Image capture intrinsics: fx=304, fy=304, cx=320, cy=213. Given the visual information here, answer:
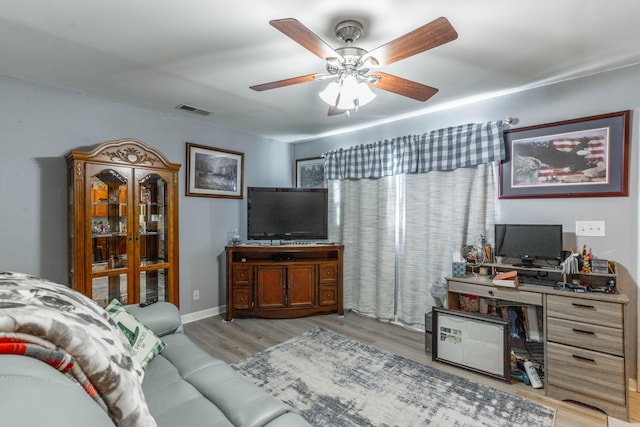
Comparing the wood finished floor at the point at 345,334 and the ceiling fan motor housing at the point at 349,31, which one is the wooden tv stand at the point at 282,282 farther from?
the ceiling fan motor housing at the point at 349,31

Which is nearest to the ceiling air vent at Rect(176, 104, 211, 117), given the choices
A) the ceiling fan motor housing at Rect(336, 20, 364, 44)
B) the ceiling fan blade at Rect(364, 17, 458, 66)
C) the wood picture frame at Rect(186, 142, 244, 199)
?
the wood picture frame at Rect(186, 142, 244, 199)

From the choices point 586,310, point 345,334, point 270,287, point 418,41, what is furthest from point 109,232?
point 586,310

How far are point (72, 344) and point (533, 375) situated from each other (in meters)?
2.80

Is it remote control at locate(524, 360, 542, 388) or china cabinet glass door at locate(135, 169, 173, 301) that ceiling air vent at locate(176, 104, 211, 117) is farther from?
remote control at locate(524, 360, 542, 388)

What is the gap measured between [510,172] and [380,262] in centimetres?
165

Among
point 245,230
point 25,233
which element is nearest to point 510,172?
point 245,230

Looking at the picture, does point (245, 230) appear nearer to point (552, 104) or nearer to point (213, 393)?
point (213, 393)

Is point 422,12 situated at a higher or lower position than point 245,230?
higher

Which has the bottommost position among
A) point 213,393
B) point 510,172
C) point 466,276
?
point 213,393

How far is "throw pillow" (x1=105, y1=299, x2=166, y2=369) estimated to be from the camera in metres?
1.56

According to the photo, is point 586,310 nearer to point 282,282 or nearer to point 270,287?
point 282,282

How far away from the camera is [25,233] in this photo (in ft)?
8.39

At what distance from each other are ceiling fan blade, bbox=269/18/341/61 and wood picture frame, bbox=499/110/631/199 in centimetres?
202

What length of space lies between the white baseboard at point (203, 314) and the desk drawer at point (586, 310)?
134 inches
